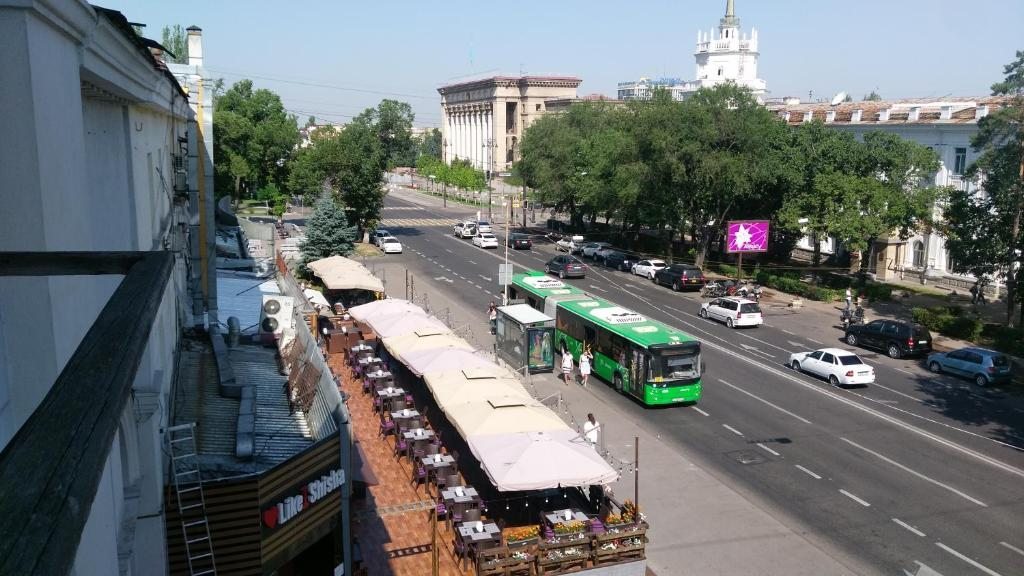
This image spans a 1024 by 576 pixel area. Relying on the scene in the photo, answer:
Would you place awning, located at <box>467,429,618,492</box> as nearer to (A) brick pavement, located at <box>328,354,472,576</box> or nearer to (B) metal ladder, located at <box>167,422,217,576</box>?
(A) brick pavement, located at <box>328,354,472,576</box>

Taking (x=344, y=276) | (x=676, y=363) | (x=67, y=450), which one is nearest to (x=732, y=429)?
(x=676, y=363)

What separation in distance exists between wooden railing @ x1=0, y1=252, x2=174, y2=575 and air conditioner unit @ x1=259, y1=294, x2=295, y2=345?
15252 mm

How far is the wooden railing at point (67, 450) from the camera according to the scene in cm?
132

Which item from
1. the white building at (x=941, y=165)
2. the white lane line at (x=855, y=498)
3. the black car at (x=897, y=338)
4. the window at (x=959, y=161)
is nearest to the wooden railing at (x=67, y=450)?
the white lane line at (x=855, y=498)

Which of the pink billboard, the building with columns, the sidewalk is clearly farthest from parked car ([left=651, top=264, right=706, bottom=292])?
the building with columns

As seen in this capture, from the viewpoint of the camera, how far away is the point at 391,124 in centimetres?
5588

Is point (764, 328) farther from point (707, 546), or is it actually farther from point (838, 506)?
point (707, 546)

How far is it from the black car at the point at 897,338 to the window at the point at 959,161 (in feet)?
68.7

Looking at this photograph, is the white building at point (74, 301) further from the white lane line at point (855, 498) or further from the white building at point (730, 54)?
the white building at point (730, 54)

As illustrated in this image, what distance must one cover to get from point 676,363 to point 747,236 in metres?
21.6

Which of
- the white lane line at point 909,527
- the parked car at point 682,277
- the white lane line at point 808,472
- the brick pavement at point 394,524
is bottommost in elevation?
the white lane line at point 909,527

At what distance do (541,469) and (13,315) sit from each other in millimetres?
10970

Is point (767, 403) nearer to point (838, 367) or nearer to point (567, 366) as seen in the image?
point (838, 367)

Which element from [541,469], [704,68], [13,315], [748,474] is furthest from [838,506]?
[704,68]
